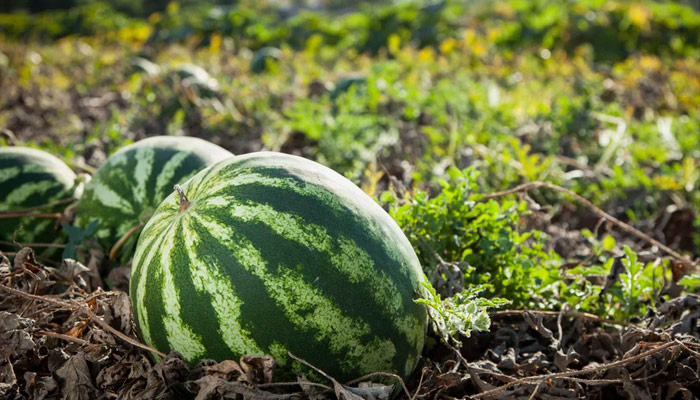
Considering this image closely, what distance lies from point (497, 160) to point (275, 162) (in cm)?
223

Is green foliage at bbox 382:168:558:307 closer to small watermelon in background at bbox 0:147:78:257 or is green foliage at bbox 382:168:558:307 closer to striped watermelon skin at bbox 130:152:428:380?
striped watermelon skin at bbox 130:152:428:380

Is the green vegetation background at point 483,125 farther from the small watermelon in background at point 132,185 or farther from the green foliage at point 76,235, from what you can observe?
the green foliage at point 76,235

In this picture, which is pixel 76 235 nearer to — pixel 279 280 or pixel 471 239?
pixel 279 280

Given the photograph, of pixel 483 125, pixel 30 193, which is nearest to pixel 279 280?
pixel 30 193

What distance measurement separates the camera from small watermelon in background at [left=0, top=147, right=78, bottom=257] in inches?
107

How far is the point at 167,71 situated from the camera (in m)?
5.82

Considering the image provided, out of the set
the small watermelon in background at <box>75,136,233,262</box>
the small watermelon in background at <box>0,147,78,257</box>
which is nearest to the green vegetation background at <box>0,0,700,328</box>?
the small watermelon in background at <box>0,147,78,257</box>

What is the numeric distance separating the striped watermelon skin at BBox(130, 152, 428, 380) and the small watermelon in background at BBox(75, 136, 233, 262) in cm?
67

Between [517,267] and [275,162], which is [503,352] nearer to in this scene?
[517,267]

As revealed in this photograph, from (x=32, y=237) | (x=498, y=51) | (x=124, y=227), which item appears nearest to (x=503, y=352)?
(x=124, y=227)

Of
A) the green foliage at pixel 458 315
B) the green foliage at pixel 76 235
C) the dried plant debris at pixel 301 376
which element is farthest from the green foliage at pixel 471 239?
the green foliage at pixel 76 235

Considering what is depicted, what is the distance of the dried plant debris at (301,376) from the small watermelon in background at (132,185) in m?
0.24

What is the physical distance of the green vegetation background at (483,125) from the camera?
2.39 meters

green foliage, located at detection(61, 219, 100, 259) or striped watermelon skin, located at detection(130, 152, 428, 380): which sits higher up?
striped watermelon skin, located at detection(130, 152, 428, 380)
